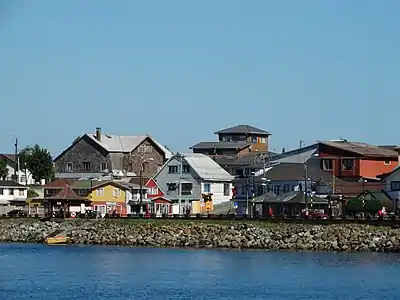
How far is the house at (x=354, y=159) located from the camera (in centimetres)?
7131

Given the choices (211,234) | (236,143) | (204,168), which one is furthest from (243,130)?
(211,234)

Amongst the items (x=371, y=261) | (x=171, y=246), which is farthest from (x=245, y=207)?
(x=371, y=261)

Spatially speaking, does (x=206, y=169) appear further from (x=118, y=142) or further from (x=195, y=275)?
(x=195, y=275)

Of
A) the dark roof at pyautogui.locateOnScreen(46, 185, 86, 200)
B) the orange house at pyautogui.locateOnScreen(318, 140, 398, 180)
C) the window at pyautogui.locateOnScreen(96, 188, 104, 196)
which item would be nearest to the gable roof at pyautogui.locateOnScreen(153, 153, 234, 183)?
the window at pyautogui.locateOnScreen(96, 188, 104, 196)

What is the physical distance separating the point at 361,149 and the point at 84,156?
27881 millimetres

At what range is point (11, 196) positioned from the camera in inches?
3135

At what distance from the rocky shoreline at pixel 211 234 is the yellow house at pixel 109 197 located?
9.52 m

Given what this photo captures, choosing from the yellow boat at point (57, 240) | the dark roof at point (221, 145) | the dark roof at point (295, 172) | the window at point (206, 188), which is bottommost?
the yellow boat at point (57, 240)

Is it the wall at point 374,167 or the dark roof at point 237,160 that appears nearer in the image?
the wall at point 374,167

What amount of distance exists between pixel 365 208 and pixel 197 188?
20812mm

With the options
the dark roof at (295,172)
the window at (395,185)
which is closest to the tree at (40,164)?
the dark roof at (295,172)

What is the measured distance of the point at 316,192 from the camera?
219ft

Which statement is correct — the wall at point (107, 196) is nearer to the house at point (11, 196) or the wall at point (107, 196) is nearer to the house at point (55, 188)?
the house at point (55, 188)

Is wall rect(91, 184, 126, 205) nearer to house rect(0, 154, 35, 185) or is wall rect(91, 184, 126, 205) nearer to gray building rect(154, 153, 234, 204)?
gray building rect(154, 153, 234, 204)
